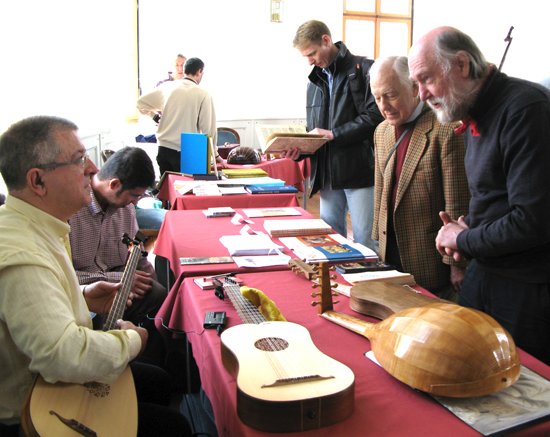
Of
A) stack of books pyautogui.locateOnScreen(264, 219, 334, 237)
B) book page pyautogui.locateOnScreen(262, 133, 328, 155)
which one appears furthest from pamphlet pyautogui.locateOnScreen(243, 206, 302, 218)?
book page pyautogui.locateOnScreen(262, 133, 328, 155)

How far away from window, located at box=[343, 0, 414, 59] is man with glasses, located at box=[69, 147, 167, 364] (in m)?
7.08

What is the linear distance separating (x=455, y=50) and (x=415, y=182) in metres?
0.58

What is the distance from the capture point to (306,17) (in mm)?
8383

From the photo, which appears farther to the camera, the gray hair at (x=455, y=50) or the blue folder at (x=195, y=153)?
the blue folder at (x=195, y=153)

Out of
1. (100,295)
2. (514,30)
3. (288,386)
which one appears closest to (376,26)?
(514,30)

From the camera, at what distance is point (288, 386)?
0.93 meters

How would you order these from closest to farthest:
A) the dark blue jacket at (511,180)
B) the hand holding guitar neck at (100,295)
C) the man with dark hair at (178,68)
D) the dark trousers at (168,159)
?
the dark blue jacket at (511,180) → the hand holding guitar neck at (100,295) → the dark trousers at (168,159) → the man with dark hair at (178,68)

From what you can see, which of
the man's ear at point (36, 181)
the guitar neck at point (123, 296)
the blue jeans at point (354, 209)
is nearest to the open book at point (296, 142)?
the blue jeans at point (354, 209)

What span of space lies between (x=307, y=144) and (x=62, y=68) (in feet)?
7.75

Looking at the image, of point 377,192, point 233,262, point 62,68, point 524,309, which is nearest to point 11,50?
point 62,68

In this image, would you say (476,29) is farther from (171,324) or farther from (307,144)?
(171,324)

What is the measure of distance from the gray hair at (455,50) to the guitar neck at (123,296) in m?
1.26

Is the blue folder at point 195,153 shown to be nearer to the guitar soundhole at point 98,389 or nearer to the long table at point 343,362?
the long table at point 343,362

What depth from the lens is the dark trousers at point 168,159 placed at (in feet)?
16.1
